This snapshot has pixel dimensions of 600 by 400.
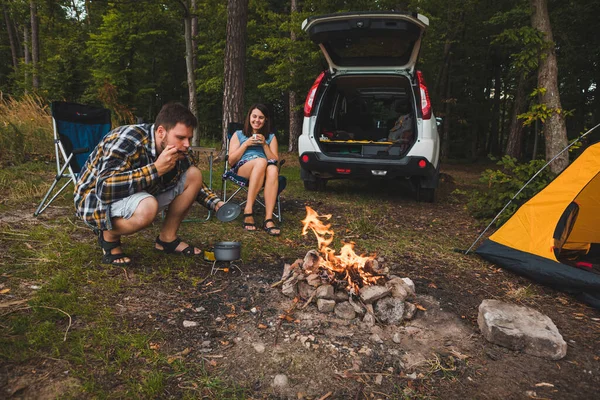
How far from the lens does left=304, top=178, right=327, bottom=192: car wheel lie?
218 inches

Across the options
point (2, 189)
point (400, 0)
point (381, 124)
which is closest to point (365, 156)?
point (381, 124)

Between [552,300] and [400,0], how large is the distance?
7.37 m

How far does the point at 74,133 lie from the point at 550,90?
17.5 feet

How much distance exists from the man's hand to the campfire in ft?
3.27

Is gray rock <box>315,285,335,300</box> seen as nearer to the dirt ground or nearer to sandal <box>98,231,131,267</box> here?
the dirt ground

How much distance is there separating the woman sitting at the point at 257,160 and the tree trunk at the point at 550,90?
3.20 meters

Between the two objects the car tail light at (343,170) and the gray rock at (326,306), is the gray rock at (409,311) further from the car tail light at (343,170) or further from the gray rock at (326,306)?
the car tail light at (343,170)

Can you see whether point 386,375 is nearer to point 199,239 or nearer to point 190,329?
point 190,329

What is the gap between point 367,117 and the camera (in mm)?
6113

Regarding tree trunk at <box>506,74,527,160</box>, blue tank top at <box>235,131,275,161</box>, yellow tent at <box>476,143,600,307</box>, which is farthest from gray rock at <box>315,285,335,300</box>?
tree trunk at <box>506,74,527,160</box>

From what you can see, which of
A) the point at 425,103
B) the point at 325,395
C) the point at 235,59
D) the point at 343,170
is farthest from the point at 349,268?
the point at 235,59

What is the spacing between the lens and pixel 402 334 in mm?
1948

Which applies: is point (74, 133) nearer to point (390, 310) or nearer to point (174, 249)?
point (174, 249)

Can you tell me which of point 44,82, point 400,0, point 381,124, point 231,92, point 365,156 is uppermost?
point 400,0
